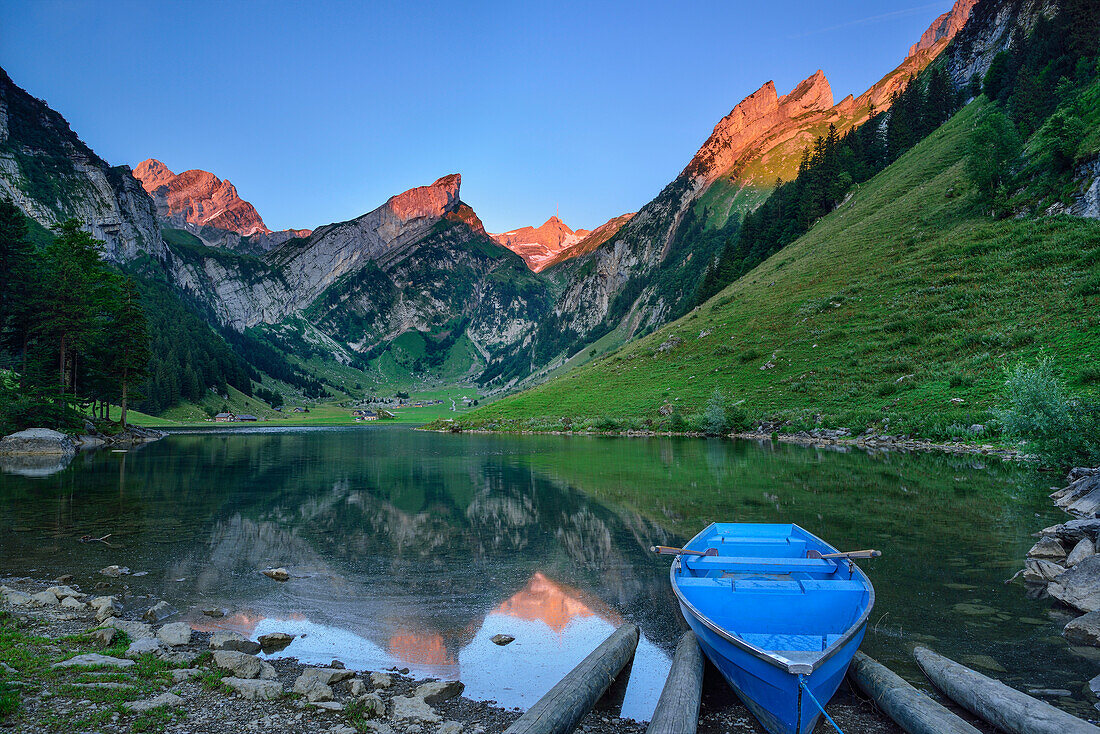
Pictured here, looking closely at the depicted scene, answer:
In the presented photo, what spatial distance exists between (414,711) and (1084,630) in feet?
42.1

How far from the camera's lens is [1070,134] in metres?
54.7

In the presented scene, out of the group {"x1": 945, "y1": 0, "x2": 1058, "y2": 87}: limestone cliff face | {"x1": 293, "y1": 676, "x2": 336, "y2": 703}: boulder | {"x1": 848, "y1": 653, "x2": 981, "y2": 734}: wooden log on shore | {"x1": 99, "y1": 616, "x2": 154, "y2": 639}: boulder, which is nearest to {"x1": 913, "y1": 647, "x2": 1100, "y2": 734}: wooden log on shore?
{"x1": 848, "y1": 653, "x2": 981, "y2": 734}: wooden log on shore

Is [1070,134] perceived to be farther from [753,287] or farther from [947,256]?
[753,287]

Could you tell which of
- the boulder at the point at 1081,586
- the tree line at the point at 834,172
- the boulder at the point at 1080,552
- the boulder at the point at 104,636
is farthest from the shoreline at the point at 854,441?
the tree line at the point at 834,172

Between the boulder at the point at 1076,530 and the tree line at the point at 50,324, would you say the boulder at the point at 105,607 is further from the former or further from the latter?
the tree line at the point at 50,324

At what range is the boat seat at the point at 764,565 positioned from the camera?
11555mm

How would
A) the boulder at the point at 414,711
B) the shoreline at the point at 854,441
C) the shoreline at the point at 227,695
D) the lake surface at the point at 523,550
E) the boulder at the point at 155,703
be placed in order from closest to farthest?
the shoreline at the point at 227,695
the boulder at the point at 155,703
the boulder at the point at 414,711
the lake surface at the point at 523,550
the shoreline at the point at 854,441

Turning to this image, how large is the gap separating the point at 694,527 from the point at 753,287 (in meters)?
80.7

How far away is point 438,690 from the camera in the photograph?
8.59 metres

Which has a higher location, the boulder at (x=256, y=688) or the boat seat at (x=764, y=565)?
the boat seat at (x=764, y=565)

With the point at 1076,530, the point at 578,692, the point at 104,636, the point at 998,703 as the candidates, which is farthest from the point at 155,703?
the point at 1076,530

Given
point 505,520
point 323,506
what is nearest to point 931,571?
point 505,520

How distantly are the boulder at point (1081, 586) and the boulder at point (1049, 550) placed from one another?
71.3 inches

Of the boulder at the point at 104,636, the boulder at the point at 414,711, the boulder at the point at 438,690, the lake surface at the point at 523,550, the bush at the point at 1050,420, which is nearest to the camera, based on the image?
the boulder at the point at 414,711
